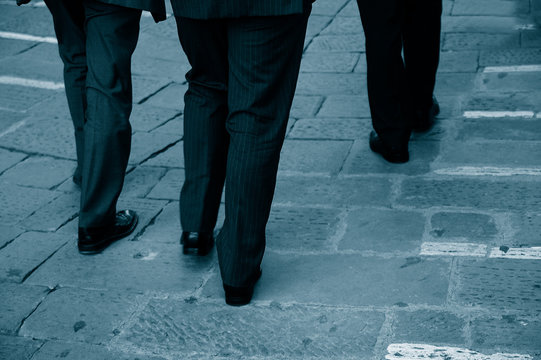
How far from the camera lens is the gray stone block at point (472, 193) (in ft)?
10.8

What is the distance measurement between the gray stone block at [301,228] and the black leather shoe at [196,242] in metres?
0.24

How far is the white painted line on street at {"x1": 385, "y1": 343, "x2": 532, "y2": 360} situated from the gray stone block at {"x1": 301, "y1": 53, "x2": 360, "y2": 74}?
110 inches

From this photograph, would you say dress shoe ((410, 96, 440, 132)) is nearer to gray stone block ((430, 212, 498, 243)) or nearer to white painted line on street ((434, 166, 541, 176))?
white painted line on street ((434, 166, 541, 176))

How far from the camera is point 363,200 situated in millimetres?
3400

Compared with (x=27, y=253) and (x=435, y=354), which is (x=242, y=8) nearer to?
(x=435, y=354)

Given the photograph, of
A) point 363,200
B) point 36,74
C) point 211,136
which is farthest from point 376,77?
point 36,74

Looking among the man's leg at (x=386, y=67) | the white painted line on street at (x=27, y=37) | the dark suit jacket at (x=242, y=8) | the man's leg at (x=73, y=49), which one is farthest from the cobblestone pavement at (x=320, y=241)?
the dark suit jacket at (x=242, y=8)

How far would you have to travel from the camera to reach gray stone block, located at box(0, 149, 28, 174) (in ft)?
12.8

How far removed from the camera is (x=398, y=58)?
11.9 ft

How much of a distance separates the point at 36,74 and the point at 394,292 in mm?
3164

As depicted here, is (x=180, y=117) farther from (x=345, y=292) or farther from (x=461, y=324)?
(x=461, y=324)

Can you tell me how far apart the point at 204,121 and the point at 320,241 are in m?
0.66

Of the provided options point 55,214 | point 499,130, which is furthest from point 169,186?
point 499,130

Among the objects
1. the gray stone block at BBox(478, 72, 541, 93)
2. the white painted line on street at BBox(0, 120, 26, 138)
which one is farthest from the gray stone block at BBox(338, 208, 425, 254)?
the white painted line on street at BBox(0, 120, 26, 138)
